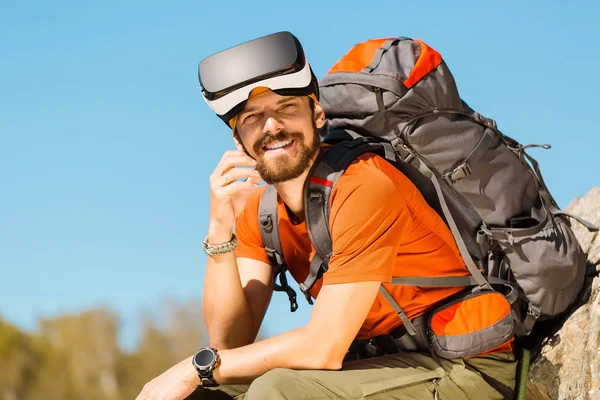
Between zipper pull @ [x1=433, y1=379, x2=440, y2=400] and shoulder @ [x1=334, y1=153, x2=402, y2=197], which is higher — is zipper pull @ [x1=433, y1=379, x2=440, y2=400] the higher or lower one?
the lower one

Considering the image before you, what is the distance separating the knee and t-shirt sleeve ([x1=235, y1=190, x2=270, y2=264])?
1250 millimetres

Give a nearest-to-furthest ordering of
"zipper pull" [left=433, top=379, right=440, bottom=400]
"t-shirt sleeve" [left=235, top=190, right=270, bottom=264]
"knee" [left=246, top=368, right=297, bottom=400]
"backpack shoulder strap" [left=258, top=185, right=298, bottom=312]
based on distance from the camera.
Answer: "knee" [left=246, top=368, right=297, bottom=400], "zipper pull" [left=433, top=379, right=440, bottom=400], "backpack shoulder strap" [left=258, top=185, right=298, bottom=312], "t-shirt sleeve" [left=235, top=190, right=270, bottom=264]

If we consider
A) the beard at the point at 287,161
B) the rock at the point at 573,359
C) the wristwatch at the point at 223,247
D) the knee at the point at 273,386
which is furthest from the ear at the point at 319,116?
the rock at the point at 573,359

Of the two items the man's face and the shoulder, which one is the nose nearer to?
the man's face

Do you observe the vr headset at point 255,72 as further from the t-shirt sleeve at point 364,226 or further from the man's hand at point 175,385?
the man's hand at point 175,385

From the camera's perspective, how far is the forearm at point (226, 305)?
15.6 ft

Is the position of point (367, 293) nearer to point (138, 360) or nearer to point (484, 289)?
point (484, 289)

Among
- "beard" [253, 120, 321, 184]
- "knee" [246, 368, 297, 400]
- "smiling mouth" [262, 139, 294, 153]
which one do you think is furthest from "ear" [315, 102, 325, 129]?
"knee" [246, 368, 297, 400]

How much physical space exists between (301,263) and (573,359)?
1.81 meters

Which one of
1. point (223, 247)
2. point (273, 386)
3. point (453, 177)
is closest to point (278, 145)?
point (223, 247)

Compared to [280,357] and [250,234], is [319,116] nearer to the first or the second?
[250,234]

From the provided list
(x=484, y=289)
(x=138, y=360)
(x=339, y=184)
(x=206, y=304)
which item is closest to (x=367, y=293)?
(x=339, y=184)

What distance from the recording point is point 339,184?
4.15 m

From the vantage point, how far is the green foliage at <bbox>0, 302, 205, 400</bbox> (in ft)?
111
